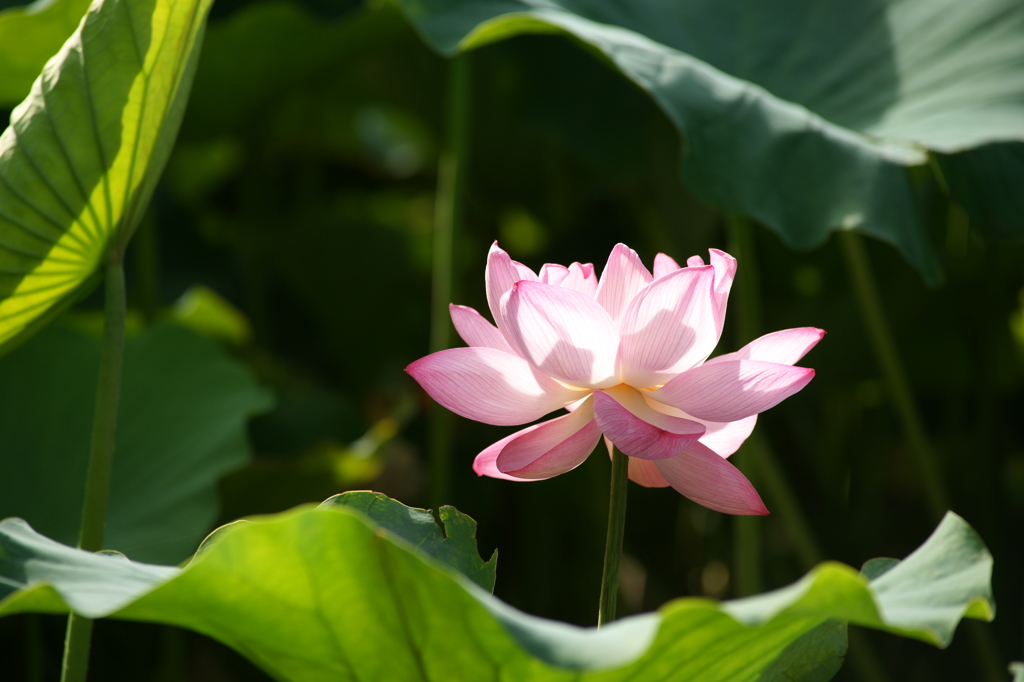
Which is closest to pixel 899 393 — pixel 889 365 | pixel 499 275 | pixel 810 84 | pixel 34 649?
pixel 889 365

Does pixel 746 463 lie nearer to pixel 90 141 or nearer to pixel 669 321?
pixel 669 321

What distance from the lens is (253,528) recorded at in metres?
0.34

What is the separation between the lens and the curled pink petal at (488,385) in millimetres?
405

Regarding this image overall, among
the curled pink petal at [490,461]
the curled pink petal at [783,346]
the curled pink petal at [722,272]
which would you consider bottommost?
the curled pink petal at [490,461]

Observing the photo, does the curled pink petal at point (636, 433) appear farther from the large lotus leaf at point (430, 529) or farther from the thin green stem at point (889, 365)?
the thin green stem at point (889, 365)

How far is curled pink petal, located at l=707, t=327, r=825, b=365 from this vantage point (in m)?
0.41

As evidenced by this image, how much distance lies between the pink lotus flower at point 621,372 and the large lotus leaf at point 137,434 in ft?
1.74

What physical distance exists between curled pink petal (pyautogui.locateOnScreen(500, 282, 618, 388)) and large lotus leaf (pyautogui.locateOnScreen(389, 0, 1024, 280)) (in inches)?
15.3

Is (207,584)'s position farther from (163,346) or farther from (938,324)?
(938,324)

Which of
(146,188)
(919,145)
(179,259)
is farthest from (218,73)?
(919,145)

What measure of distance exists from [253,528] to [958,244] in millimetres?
1387

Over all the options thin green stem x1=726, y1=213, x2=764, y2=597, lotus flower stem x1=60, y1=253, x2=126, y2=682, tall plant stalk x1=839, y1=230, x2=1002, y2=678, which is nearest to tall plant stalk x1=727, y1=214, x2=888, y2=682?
thin green stem x1=726, y1=213, x2=764, y2=597

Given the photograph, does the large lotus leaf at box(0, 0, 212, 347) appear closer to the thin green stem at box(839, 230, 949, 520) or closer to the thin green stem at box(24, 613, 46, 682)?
the thin green stem at box(24, 613, 46, 682)

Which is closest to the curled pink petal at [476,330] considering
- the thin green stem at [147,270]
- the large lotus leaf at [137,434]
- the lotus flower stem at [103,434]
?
the lotus flower stem at [103,434]
